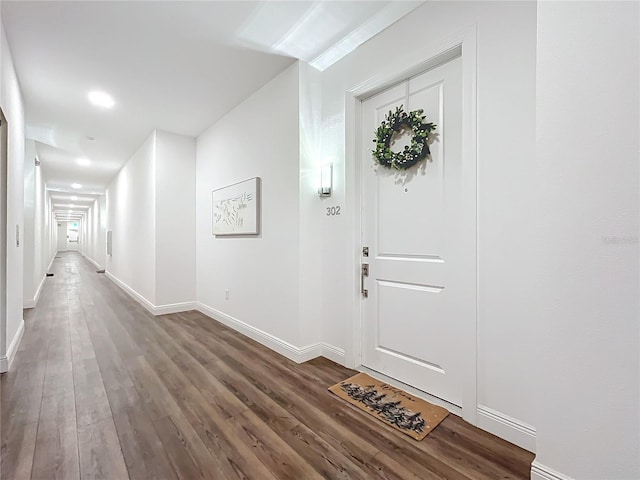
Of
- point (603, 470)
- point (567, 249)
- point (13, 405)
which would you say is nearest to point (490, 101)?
point (567, 249)

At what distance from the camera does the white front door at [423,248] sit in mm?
1909

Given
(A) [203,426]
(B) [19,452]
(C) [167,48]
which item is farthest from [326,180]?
(B) [19,452]

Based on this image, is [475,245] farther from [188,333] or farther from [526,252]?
[188,333]

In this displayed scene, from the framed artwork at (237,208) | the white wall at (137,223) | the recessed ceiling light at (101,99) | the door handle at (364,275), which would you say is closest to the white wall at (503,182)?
the door handle at (364,275)

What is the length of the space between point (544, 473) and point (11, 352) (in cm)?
407

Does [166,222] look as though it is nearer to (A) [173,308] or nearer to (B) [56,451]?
(A) [173,308]

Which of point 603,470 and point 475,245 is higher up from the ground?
point 475,245

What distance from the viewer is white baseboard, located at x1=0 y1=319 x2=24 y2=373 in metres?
2.51

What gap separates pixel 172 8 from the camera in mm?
2150

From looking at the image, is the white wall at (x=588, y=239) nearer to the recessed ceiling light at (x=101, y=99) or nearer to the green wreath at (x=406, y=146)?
the green wreath at (x=406, y=146)

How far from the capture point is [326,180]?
280 cm

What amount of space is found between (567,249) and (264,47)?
2680 millimetres

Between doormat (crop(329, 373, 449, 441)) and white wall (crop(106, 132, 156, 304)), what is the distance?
3.50m

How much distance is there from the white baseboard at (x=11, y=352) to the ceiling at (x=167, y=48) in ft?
8.73
